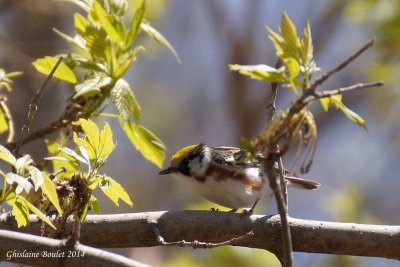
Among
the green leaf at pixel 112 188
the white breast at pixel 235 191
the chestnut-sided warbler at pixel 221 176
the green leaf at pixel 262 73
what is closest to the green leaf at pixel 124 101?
the green leaf at pixel 112 188

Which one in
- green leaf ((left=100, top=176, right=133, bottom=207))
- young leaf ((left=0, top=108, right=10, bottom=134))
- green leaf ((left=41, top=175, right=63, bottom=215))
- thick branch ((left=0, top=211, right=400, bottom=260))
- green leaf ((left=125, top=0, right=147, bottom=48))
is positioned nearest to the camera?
green leaf ((left=41, top=175, right=63, bottom=215))

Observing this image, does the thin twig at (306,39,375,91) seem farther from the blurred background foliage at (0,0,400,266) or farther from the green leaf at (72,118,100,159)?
the blurred background foliage at (0,0,400,266)

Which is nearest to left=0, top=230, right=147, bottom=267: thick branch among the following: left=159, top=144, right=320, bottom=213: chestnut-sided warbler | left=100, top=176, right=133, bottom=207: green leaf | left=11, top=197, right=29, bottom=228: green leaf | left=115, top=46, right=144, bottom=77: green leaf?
left=11, top=197, right=29, bottom=228: green leaf

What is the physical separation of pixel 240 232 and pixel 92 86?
800 millimetres

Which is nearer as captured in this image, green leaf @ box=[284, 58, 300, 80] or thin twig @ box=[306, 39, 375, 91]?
thin twig @ box=[306, 39, 375, 91]

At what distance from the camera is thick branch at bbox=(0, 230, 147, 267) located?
179cm

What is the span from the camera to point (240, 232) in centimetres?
268

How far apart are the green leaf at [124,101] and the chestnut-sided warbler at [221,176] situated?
1596mm

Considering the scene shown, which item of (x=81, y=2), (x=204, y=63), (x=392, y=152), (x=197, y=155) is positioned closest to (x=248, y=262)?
(x=197, y=155)

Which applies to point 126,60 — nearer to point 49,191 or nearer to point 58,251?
point 49,191

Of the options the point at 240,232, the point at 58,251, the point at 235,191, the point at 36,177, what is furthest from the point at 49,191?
the point at 235,191

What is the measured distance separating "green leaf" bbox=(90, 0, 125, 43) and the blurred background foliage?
7.46 ft

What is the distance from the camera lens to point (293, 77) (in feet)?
6.01

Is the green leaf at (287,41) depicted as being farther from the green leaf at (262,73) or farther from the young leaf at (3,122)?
the young leaf at (3,122)
